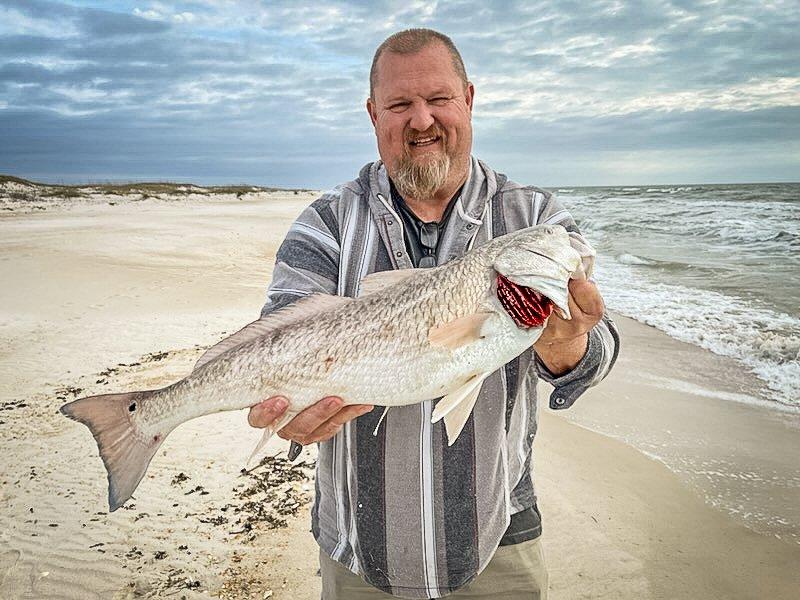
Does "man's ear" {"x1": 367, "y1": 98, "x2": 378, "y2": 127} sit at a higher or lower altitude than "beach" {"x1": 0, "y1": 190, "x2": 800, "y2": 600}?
higher

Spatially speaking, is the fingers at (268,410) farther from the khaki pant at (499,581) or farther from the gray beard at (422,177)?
the gray beard at (422,177)

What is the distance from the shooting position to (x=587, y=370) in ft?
9.05

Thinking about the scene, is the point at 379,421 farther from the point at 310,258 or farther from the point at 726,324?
the point at 726,324

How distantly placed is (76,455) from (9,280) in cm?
891

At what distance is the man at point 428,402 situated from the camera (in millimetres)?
2719

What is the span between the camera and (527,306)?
2566 millimetres

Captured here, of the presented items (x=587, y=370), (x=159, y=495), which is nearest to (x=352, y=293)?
(x=587, y=370)

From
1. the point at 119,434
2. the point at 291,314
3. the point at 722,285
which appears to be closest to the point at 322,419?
the point at 291,314

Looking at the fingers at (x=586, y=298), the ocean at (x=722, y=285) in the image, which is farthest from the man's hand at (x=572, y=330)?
the ocean at (x=722, y=285)

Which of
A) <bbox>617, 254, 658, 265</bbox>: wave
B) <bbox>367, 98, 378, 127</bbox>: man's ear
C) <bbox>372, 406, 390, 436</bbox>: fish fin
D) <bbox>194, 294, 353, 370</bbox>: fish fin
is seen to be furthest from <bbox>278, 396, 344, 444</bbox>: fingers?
<bbox>617, 254, 658, 265</bbox>: wave

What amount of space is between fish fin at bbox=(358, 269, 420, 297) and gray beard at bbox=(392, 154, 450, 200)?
1.60ft

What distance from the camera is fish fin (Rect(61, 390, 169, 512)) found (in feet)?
9.16

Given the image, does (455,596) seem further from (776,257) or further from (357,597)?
(776,257)

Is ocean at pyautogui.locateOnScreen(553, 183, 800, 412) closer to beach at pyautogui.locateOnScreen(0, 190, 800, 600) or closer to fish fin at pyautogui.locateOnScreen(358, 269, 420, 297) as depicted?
beach at pyautogui.locateOnScreen(0, 190, 800, 600)
